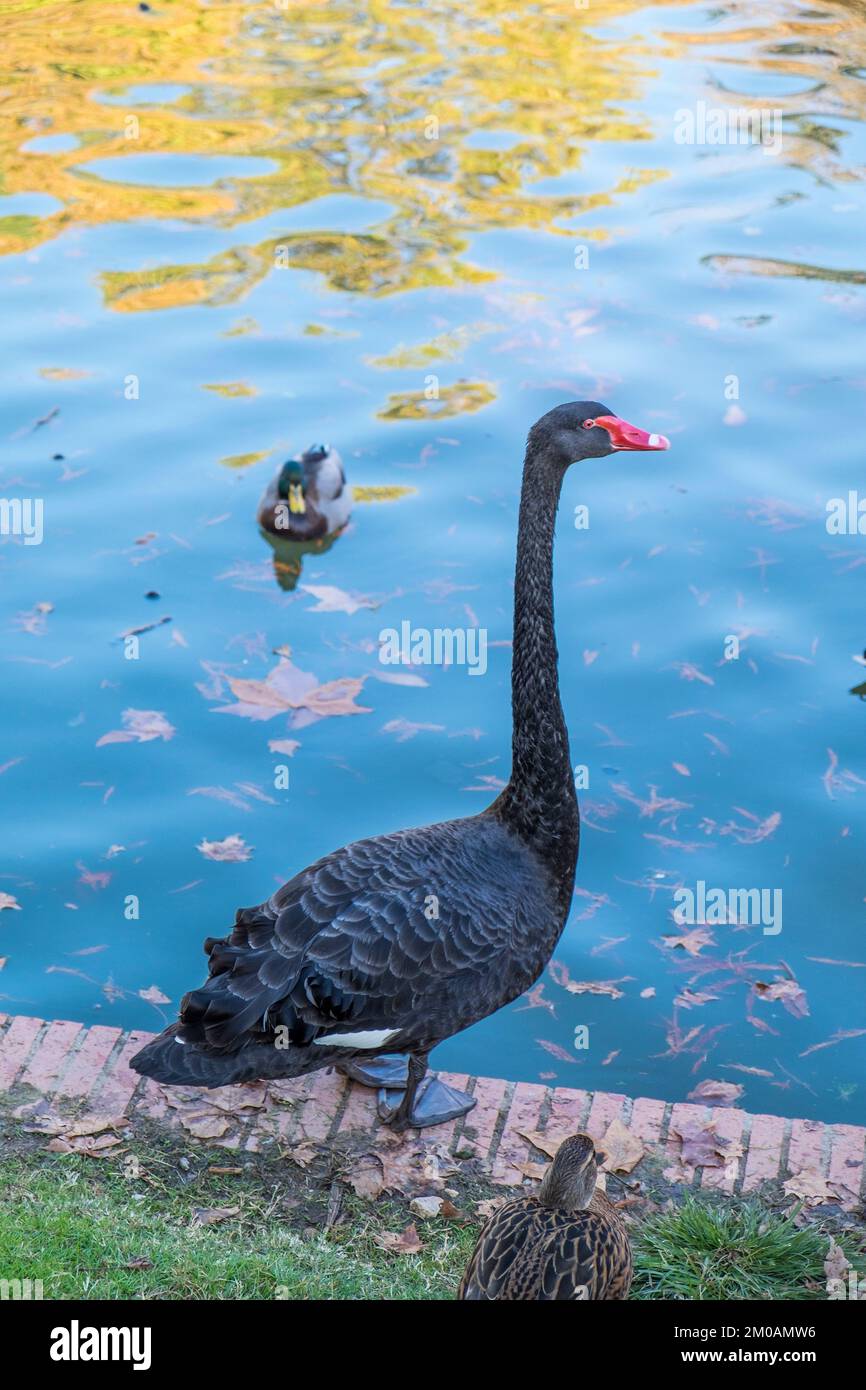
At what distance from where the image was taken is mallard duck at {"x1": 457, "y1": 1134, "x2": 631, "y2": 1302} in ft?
14.4

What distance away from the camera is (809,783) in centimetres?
845

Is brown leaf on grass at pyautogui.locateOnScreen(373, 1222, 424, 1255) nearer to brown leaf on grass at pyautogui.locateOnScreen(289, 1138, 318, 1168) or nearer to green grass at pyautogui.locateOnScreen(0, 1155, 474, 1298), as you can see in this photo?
green grass at pyautogui.locateOnScreen(0, 1155, 474, 1298)

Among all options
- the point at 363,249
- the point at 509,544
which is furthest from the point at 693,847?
A: the point at 363,249

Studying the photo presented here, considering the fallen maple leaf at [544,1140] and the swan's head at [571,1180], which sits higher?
the swan's head at [571,1180]

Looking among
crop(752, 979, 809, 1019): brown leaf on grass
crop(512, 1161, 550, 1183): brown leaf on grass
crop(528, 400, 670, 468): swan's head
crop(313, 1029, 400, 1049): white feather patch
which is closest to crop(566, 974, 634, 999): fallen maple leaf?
crop(752, 979, 809, 1019): brown leaf on grass

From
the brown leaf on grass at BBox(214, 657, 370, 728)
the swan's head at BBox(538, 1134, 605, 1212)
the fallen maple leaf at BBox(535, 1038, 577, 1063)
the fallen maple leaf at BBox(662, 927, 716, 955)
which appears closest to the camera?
the swan's head at BBox(538, 1134, 605, 1212)

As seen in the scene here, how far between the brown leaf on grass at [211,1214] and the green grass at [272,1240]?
0.02m

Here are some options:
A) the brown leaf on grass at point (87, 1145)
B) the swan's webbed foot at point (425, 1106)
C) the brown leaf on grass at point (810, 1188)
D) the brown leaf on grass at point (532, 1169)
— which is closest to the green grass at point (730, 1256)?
the brown leaf on grass at point (810, 1188)

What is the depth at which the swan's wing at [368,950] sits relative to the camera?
5.37 metres

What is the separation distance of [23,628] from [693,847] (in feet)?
14.7

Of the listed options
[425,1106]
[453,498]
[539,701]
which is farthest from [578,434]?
[453,498]

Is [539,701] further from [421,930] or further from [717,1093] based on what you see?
[717,1093]

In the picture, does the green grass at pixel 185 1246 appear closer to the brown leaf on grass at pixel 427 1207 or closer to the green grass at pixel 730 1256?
the brown leaf on grass at pixel 427 1207

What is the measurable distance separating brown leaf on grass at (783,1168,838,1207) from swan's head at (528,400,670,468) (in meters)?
2.82
